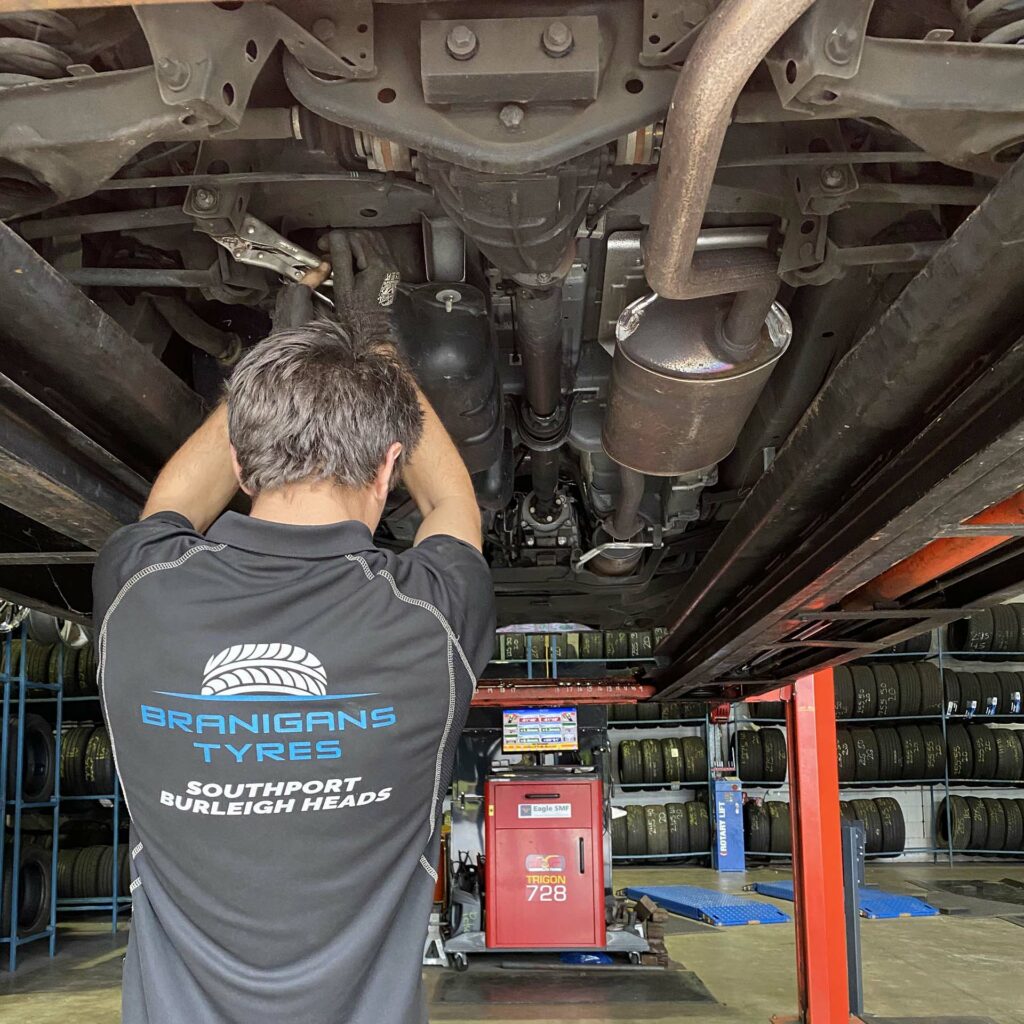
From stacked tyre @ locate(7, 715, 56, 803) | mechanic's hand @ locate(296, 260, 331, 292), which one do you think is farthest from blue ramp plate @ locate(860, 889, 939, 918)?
mechanic's hand @ locate(296, 260, 331, 292)

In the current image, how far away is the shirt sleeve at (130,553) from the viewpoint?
1.20 m

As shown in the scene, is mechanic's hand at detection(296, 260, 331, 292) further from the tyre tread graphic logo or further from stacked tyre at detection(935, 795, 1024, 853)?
stacked tyre at detection(935, 795, 1024, 853)

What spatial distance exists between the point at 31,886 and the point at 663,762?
Answer: 5727mm

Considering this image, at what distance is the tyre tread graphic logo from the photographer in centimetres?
112

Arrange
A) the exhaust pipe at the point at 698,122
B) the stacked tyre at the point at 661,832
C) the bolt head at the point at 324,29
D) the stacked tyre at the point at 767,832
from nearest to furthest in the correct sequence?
the exhaust pipe at the point at 698,122 → the bolt head at the point at 324,29 → the stacked tyre at the point at 661,832 → the stacked tyre at the point at 767,832

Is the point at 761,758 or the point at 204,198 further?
the point at 761,758

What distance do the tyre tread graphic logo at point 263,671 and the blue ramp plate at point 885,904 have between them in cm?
756

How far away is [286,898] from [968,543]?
5.25 ft

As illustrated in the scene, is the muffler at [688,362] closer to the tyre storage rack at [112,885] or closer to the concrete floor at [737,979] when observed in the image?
the concrete floor at [737,979]

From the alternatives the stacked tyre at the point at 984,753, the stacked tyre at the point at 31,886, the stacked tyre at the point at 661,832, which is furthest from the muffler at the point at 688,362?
the stacked tyre at the point at 984,753

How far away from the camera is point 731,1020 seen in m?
4.67

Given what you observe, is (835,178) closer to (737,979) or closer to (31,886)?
(737,979)

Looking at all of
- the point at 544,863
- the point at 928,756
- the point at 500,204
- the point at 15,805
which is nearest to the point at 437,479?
the point at 500,204

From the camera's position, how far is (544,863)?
5949 mm
